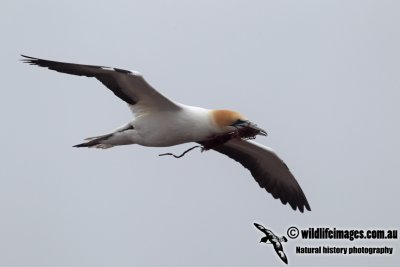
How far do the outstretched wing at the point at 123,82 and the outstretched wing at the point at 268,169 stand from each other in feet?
7.49

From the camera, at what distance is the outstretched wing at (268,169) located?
1706 cm

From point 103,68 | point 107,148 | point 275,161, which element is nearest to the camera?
point 103,68

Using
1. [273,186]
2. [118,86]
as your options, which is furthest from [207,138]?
[273,186]

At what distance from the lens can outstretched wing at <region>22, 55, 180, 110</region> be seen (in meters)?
14.6

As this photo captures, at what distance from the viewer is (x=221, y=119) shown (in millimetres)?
14672

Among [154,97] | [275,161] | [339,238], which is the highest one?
[154,97]

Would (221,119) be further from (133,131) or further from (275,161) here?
(275,161)

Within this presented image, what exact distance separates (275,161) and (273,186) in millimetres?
693

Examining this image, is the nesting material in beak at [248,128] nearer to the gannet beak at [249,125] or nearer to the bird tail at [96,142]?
the gannet beak at [249,125]

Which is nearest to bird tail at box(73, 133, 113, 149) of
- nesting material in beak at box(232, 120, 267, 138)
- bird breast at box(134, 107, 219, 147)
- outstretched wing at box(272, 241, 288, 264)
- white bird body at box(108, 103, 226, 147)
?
white bird body at box(108, 103, 226, 147)

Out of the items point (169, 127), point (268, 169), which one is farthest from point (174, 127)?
point (268, 169)

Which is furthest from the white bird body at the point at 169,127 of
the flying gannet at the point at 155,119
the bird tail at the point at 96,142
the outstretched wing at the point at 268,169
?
the outstretched wing at the point at 268,169

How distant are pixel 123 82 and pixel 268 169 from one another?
383cm

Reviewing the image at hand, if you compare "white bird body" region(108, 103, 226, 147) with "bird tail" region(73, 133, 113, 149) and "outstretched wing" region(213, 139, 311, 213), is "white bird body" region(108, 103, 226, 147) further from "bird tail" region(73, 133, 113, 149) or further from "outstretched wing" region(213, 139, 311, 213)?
"outstretched wing" region(213, 139, 311, 213)
